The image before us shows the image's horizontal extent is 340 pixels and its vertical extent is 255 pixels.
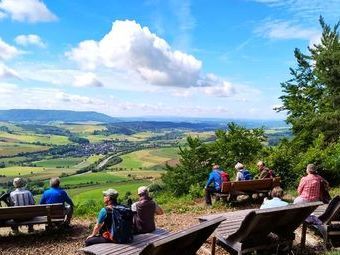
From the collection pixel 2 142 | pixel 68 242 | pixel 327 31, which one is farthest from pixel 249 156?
pixel 2 142

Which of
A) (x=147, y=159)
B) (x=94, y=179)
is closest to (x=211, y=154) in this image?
(x=94, y=179)

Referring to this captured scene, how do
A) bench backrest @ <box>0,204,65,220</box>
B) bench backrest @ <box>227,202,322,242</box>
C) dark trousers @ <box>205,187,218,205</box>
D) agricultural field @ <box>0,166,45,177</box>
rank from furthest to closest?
agricultural field @ <box>0,166,45,177</box>, dark trousers @ <box>205,187,218,205</box>, bench backrest @ <box>0,204,65,220</box>, bench backrest @ <box>227,202,322,242</box>

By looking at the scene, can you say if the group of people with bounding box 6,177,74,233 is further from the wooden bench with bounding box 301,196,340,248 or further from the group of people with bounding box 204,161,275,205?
the wooden bench with bounding box 301,196,340,248

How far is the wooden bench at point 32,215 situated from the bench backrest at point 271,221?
5.11 m

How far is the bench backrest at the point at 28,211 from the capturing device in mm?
10484

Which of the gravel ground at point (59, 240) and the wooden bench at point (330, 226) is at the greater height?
the wooden bench at point (330, 226)

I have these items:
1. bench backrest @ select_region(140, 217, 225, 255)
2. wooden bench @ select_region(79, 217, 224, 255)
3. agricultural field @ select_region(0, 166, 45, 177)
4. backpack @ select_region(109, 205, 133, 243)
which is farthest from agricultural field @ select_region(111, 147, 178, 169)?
bench backrest @ select_region(140, 217, 225, 255)

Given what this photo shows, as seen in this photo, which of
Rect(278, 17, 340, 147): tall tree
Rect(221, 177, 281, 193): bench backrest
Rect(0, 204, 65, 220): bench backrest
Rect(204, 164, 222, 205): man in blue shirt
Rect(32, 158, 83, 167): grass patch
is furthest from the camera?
Rect(32, 158, 83, 167): grass patch

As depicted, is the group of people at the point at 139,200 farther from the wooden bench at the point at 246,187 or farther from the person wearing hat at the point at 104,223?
the wooden bench at the point at 246,187

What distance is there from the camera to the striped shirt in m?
11.5

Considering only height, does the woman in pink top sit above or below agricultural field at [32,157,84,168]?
above

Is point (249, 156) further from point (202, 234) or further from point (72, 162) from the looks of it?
point (72, 162)

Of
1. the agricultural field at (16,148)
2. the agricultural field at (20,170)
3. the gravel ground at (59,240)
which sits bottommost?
the agricultural field at (20,170)

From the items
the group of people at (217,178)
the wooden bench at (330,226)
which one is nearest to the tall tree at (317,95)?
the group of people at (217,178)
